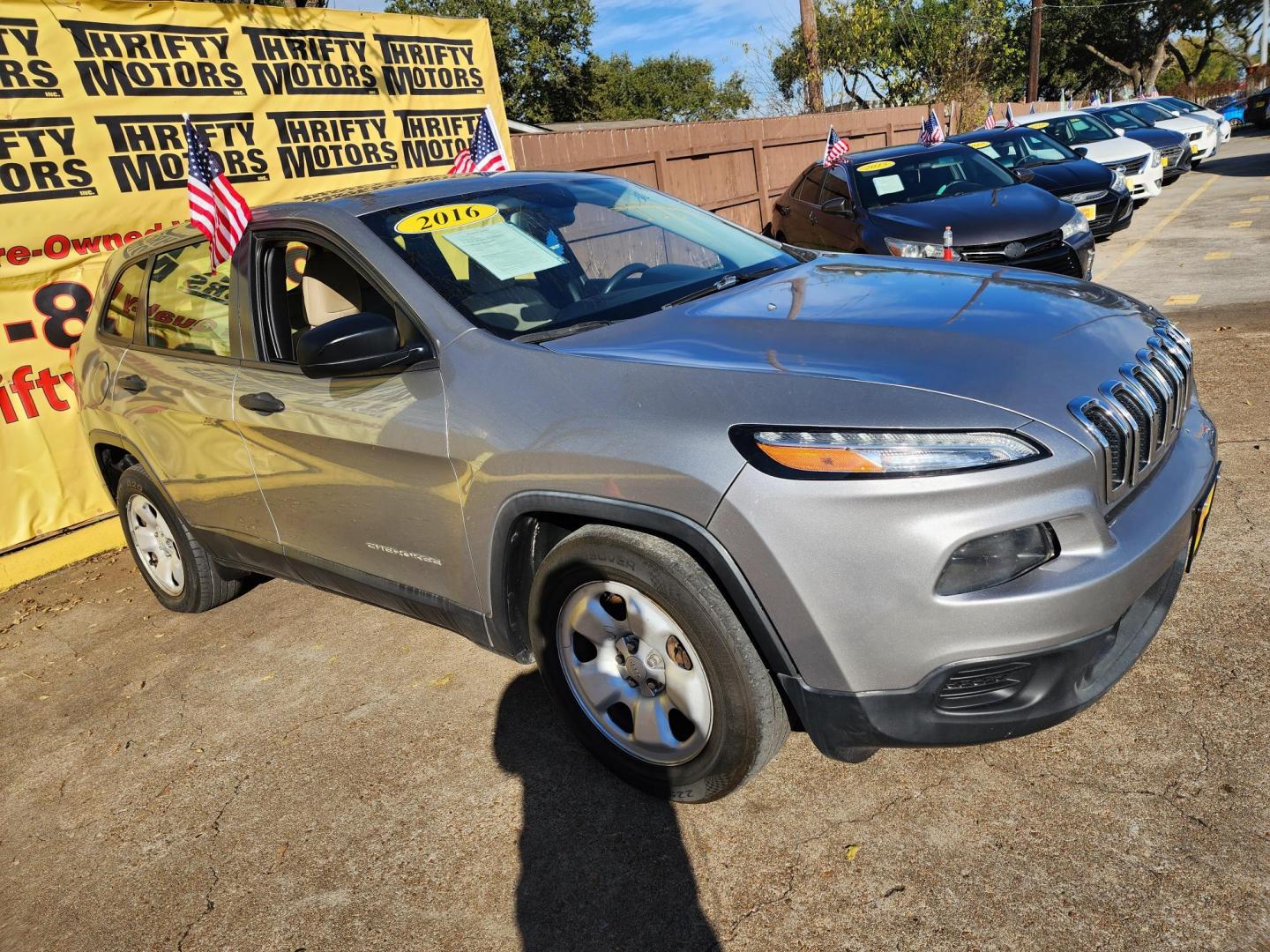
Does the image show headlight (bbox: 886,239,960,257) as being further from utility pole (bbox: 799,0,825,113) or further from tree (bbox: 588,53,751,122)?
tree (bbox: 588,53,751,122)

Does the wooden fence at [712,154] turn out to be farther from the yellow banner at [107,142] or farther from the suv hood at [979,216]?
the suv hood at [979,216]

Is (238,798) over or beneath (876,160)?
beneath

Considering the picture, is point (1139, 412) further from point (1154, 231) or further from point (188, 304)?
point (1154, 231)

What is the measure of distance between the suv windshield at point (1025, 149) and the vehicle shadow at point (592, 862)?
1134cm

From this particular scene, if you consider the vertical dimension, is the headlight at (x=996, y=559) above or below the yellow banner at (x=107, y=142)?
below

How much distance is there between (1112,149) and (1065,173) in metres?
3.79

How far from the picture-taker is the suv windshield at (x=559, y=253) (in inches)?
123

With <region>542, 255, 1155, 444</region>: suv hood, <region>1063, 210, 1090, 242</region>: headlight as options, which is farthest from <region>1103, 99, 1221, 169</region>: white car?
<region>542, 255, 1155, 444</region>: suv hood

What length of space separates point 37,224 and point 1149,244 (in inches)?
439

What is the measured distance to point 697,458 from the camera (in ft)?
7.75

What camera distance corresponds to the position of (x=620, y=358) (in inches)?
105

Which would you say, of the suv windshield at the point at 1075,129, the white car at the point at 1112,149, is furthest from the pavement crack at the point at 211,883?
the suv windshield at the point at 1075,129

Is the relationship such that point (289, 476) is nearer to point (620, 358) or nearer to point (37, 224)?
point (620, 358)

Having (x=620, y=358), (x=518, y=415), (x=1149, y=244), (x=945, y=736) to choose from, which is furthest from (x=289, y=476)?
(x=1149, y=244)
